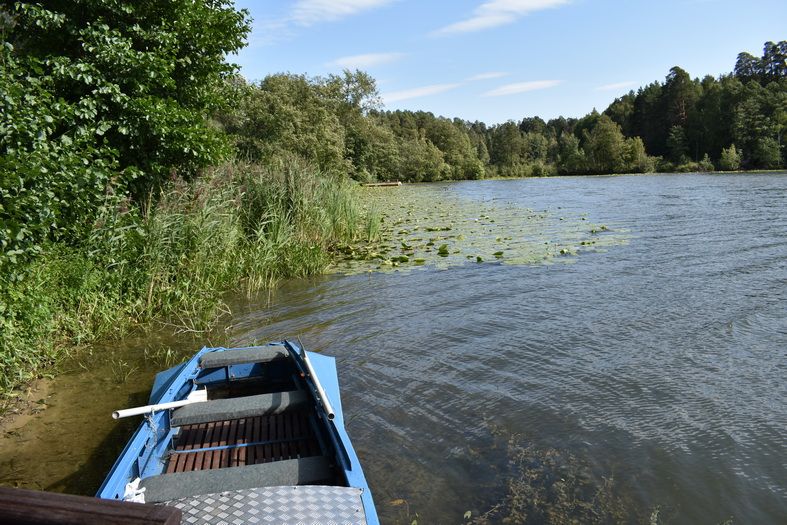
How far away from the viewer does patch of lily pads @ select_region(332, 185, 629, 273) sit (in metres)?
13.2

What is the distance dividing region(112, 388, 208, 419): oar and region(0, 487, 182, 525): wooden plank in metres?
2.91

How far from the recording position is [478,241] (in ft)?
52.0

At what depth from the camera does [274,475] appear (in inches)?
Answer: 142

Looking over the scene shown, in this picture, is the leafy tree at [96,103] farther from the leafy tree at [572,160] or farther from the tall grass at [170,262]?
the leafy tree at [572,160]

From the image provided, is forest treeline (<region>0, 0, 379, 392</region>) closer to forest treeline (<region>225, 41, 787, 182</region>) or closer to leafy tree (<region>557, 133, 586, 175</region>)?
forest treeline (<region>225, 41, 787, 182</region>)

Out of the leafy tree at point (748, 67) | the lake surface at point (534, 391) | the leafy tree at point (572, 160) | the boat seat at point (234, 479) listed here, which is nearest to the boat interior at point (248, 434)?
the boat seat at point (234, 479)

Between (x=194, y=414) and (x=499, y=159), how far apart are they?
105 m

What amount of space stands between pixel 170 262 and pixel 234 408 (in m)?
5.00

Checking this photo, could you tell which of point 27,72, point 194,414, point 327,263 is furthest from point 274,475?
point 327,263

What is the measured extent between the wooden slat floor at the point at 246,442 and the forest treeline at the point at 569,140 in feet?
73.8

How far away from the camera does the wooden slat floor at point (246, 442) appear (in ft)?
14.3

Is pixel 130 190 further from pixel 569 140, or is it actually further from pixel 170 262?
pixel 569 140

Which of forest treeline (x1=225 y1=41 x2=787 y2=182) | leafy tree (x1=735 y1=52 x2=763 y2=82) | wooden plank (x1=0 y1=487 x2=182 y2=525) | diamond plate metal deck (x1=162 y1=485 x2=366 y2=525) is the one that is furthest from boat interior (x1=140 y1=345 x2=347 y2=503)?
leafy tree (x1=735 y1=52 x2=763 y2=82)

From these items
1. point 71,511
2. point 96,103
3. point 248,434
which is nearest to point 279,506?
point 248,434
